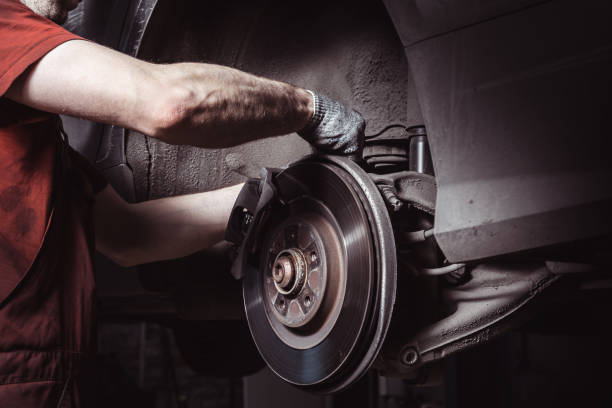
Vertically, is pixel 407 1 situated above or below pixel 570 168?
above

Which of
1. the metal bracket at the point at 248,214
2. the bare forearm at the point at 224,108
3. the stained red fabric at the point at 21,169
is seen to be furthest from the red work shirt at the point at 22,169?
the metal bracket at the point at 248,214

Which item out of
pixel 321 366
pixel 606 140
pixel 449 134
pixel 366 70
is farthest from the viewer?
pixel 366 70

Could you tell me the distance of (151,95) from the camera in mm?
741

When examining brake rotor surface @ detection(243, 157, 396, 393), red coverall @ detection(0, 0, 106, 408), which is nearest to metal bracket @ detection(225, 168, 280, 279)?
brake rotor surface @ detection(243, 157, 396, 393)

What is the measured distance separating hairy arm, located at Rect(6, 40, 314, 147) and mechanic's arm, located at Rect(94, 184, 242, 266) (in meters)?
0.36

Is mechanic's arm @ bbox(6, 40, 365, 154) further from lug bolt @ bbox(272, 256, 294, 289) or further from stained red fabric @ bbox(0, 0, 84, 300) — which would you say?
lug bolt @ bbox(272, 256, 294, 289)

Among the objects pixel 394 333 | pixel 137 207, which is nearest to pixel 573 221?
pixel 394 333

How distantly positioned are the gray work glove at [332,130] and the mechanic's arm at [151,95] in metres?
0.10

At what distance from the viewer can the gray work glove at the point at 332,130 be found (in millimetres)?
909

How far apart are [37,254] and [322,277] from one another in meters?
0.44

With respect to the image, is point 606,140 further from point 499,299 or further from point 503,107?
point 499,299

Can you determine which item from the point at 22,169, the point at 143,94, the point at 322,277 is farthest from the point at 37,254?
the point at 322,277

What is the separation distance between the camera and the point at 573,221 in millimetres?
613

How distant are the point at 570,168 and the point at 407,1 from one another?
0.31 meters
